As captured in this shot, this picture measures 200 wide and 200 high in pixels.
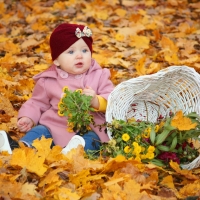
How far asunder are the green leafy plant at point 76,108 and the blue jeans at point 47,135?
80 millimetres

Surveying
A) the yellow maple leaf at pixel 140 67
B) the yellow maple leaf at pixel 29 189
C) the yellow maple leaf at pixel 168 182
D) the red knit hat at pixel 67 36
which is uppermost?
the red knit hat at pixel 67 36

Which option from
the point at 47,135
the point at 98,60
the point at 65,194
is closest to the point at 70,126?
the point at 47,135

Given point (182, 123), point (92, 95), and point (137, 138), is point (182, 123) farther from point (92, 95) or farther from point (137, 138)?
point (92, 95)

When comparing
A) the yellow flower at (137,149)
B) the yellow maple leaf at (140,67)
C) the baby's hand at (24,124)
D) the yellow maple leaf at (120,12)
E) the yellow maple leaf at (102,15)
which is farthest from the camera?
the yellow maple leaf at (120,12)

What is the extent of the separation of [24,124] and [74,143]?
0.54 metres

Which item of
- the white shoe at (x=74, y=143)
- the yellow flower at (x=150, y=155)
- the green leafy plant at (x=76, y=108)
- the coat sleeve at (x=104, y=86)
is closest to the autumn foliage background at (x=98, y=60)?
the yellow flower at (x=150, y=155)

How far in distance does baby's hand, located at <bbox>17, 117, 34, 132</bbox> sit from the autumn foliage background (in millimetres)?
180

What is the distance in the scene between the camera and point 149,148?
3023 millimetres

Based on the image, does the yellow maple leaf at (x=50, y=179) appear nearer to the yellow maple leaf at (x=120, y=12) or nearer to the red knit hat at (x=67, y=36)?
the red knit hat at (x=67, y=36)

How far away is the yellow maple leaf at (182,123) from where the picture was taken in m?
3.03

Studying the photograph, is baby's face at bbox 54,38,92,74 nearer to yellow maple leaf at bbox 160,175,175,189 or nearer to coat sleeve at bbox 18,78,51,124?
coat sleeve at bbox 18,78,51,124

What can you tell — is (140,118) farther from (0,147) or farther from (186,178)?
(0,147)

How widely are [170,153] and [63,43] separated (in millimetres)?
1129

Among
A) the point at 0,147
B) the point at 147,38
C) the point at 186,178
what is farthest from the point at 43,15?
the point at 186,178
